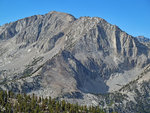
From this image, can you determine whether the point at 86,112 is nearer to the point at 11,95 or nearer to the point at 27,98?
the point at 27,98

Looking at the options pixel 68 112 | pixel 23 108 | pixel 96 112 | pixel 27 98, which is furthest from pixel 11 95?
pixel 96 112

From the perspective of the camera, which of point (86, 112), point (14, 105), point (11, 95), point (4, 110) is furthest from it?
point (11, 95)

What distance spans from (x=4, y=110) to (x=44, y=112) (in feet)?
72.6

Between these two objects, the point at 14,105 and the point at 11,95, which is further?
the point at 11,95

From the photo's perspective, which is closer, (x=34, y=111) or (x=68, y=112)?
(x=34, y=111)

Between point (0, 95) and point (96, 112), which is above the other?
point (0, 95)

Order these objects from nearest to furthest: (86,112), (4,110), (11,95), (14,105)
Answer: (4,110) → (14,105) → (86,112) → (11,95)

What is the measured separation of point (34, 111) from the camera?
5128 inches

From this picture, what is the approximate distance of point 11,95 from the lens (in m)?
159

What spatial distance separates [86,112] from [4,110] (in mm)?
51124

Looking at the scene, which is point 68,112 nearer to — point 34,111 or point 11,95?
point 34,111

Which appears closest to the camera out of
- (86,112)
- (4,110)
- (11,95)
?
(4,110)

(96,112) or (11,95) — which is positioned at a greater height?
(11,95)

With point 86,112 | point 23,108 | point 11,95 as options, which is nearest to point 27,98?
point 11,95
